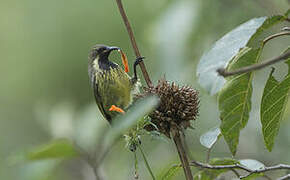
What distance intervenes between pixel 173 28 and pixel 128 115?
155 centimetres

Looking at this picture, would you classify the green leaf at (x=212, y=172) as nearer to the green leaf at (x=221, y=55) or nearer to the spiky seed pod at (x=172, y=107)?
the spiky seed pod at (x=172, y=107)

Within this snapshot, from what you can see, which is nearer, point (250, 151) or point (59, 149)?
point (59, 149)

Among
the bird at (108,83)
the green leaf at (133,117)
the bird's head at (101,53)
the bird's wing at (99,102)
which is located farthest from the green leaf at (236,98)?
the bird's head at (101,53)

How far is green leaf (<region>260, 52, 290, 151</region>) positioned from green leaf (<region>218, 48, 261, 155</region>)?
7 cm

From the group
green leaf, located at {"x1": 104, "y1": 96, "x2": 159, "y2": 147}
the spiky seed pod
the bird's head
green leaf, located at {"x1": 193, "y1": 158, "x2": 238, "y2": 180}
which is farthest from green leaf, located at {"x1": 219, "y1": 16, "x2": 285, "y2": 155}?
the bird's head

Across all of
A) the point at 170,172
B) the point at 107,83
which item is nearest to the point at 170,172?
the point at 170,172

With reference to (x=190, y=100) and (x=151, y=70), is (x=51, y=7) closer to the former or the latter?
(x=151, y=70)

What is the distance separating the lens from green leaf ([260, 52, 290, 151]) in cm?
210

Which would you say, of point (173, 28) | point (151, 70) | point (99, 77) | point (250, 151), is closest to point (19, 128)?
point (151, 70)

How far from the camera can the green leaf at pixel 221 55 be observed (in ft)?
6.06

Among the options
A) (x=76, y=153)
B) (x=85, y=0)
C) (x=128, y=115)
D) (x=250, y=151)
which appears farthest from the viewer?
(x=85, y=0)

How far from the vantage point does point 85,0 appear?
7.90 meters

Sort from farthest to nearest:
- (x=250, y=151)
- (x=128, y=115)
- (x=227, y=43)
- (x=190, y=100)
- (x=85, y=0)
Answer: (x=85, y=0), (x=250, y=151), (x=190, y=100), (x=227, y=43), (x=128, y=115)

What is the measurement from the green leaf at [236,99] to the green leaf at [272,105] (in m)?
0.07
